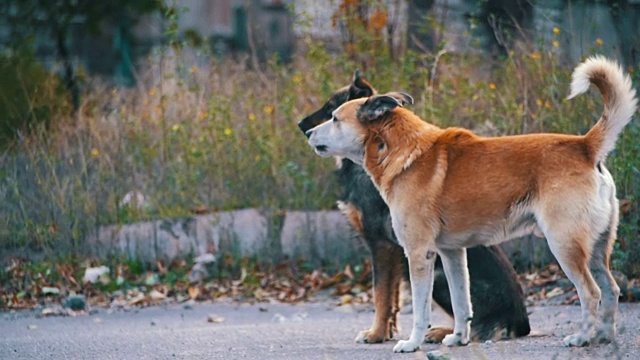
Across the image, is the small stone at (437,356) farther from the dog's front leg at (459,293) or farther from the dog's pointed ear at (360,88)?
the dog's pointed ear at (360,88)

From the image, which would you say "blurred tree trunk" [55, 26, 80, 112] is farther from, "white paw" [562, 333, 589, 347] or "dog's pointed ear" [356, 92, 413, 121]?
"white paw" [562, 333, 589, 347]

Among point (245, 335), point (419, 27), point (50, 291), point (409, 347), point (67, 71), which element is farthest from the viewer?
point (67, 71)

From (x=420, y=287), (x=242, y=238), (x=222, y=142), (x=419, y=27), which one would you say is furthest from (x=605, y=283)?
(x=419, y=27)

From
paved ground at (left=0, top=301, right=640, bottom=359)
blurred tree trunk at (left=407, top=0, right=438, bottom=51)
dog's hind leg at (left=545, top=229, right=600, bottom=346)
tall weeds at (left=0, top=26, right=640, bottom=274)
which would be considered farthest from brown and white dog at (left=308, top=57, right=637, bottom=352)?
blurred tree trunk at (left=407, top=0, right=438, bottom=51)

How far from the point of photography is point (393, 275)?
8.04 m

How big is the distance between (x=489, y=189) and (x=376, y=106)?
3.34ft

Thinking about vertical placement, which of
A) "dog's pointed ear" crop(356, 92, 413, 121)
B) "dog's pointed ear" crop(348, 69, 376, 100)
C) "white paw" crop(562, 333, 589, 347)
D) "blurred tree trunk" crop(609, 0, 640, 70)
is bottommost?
"white paw" crop(562, 333, 589, 347)

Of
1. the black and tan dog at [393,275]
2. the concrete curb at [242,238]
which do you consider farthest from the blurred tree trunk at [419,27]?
the black and tan dog at [393,275]

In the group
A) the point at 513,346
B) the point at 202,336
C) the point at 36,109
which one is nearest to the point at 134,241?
the point at 36,109

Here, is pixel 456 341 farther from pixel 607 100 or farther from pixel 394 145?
pixel 607 100

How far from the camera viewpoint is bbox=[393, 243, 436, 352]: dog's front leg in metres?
6.84

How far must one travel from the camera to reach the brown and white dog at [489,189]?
21.0ft

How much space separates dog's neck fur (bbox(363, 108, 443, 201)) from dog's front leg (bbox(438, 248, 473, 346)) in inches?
23.3

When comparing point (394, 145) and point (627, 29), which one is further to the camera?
point (627, 29)
